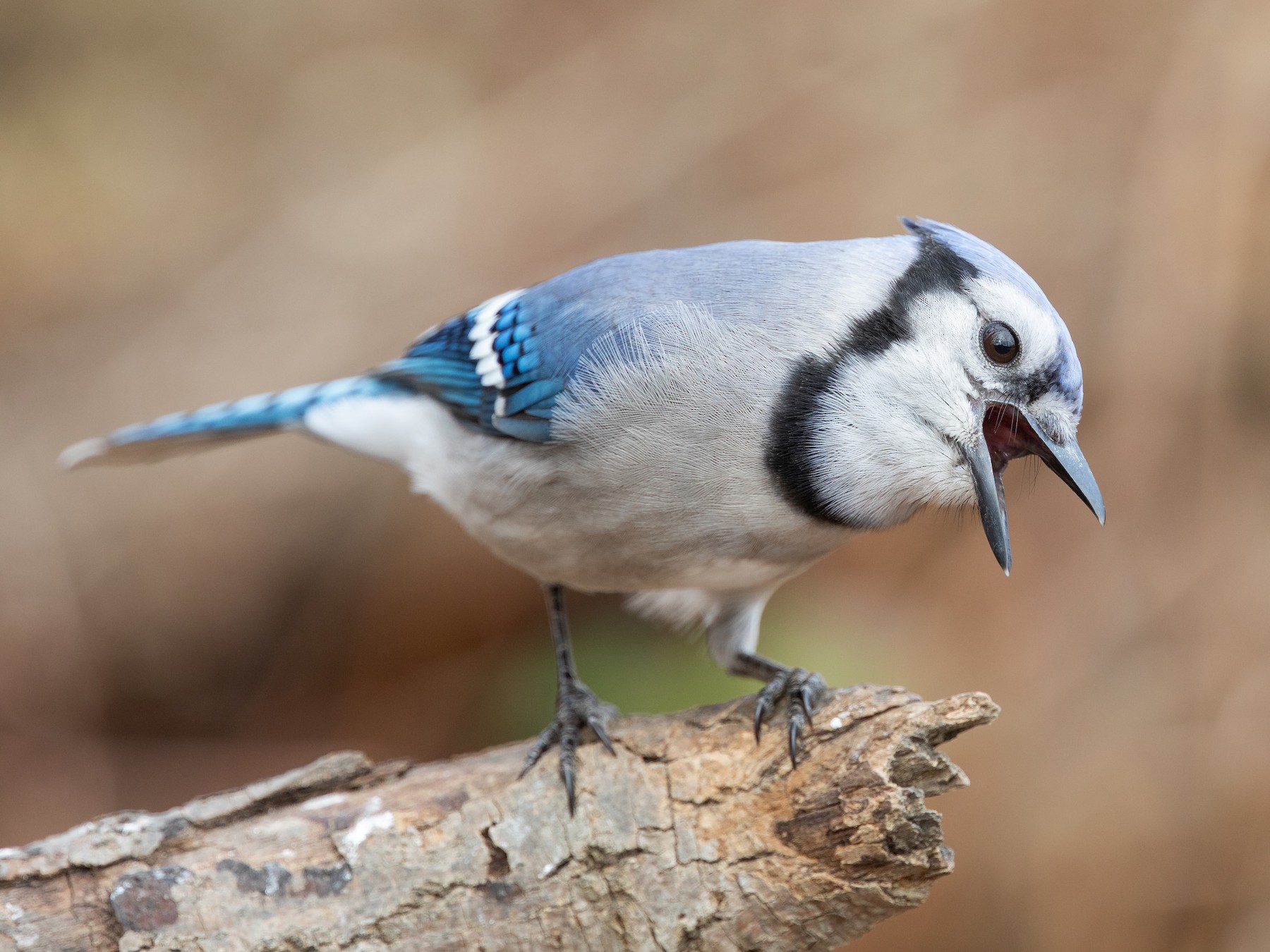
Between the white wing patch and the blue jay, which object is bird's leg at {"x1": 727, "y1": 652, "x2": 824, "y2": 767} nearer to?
the blue jay

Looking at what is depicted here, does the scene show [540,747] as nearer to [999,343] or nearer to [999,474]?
[999,474]

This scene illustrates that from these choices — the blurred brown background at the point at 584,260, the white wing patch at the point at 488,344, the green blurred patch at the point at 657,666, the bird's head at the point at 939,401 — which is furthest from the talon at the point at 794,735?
the blurred brown background at the point at 584,260

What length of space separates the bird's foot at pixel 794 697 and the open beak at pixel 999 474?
420 mm

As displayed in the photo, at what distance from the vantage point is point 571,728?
2148 mm

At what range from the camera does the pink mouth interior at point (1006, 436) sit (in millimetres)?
1825

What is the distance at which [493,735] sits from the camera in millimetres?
3557

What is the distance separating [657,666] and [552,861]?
141 cm

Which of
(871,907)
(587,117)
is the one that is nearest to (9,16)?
(587,117)

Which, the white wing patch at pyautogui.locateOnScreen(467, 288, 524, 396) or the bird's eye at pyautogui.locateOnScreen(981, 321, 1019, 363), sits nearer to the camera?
the bird's eye at pyautogui.locateOnScreen(981, 321, 1019, 363)

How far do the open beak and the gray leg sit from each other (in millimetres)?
427

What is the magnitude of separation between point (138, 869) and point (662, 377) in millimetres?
1207

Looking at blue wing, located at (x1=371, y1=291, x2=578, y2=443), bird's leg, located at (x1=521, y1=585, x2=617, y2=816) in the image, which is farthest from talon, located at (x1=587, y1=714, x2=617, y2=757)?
blue wing, located at (x1=371, y1=291, x2=578, y2=443)

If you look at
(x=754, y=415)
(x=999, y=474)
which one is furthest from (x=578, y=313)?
(x=999, y=474)

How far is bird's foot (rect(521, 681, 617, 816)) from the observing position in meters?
2.04
